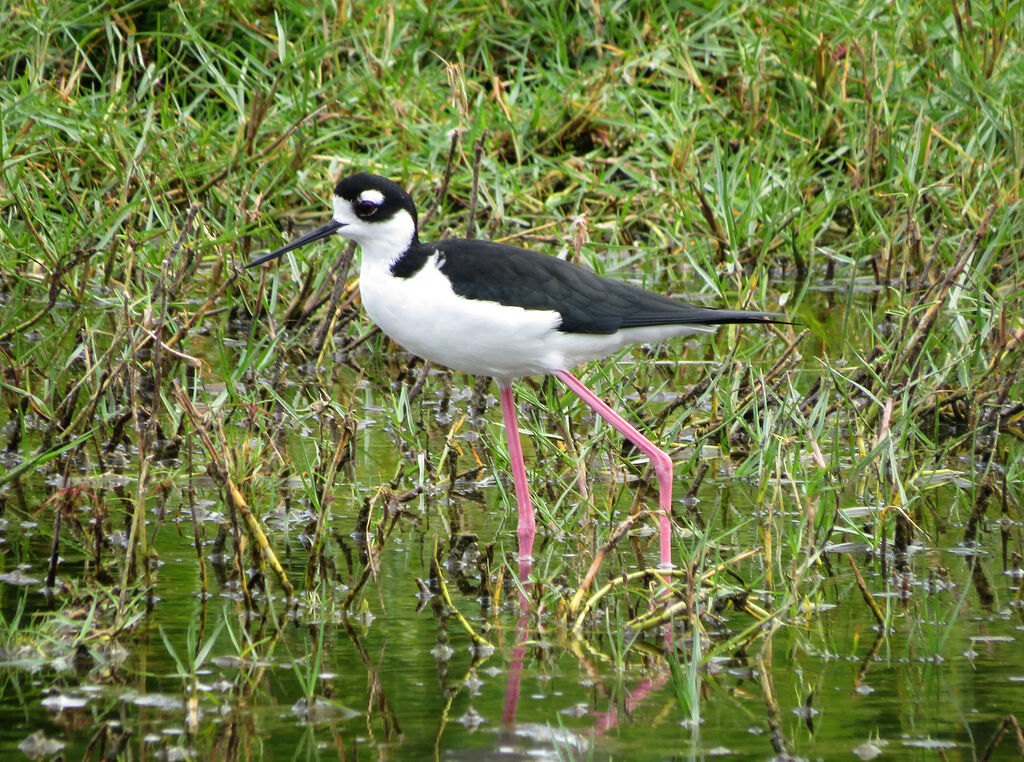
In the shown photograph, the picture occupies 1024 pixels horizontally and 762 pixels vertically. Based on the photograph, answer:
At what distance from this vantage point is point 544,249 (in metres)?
7.12

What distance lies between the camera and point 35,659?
3.46 meters

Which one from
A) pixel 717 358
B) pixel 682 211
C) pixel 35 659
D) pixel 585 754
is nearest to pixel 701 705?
pixel 585 754

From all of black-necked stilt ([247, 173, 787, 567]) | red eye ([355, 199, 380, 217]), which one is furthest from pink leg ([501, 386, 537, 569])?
red eye ([355, 199, 380, 217])

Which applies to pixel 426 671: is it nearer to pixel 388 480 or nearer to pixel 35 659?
pixel 35 659

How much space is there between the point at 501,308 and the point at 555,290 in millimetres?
240

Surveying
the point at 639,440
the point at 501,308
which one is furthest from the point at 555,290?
the point at 639,440

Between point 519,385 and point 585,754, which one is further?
point 519,385

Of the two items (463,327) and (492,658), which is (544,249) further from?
(492,658)

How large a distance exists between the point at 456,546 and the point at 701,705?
3.51ft

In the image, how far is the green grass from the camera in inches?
169

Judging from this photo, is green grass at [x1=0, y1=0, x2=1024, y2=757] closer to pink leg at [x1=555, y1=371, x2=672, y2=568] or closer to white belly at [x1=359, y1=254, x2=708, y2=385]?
pink leg at [x1=555, y1=371, x2=672, y2=568]

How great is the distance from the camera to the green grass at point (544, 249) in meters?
4.30

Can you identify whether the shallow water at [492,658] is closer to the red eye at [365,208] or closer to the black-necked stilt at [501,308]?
the black-necked stilt at [501,308]

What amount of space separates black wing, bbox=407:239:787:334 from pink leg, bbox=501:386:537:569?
14.2 inches
